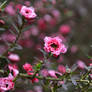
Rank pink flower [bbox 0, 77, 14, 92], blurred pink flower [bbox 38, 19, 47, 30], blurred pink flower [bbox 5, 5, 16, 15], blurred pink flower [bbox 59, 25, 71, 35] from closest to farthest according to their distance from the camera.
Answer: pink flower [bbox 0, 77, 14, 92] → blurred pink flower [bbox 5, 5, 16, 15] → blurred pink flower [bbox 38, 19, 47, 30] → blurred pink flower [bbox 59, 25, 71, 35]

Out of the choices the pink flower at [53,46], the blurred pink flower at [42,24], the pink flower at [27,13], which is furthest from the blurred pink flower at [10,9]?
the pink flower at [53,46]

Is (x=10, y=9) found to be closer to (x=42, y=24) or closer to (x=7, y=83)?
(x=42, y=24)

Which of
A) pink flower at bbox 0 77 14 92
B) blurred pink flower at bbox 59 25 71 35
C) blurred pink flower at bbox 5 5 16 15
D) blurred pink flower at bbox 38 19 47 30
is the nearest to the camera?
pink flower at bbox 0 77 14 92

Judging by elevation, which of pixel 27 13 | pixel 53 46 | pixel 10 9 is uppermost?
pixel 27 13

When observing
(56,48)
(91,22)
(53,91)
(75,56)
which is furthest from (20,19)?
(91,22)

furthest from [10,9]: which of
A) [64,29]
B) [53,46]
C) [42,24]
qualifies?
[53,46]

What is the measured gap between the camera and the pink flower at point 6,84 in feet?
3.65

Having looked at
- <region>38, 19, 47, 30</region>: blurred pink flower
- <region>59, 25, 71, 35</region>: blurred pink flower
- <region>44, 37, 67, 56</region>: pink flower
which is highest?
<region>44, 37, 67, 56</region>: pink flower

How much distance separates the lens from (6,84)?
3.73ft

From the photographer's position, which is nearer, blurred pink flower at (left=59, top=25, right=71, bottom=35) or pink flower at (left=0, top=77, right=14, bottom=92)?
pink flower at (left=0, top=77, right=14, bottom=92)

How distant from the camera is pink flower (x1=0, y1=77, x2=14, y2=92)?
1114 mm

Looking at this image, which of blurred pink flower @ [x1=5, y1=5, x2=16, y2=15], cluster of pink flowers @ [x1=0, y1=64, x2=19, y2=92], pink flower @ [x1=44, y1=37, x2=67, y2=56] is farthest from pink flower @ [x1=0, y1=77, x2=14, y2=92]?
blurred pink flower @ [x1=5, y1=5, x2=16, y2=15]

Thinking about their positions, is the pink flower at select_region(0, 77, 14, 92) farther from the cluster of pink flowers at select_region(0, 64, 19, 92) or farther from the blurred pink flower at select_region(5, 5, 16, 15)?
the blurred pink flower at select_region(5, 5, 16, 15)

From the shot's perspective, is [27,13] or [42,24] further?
[42,24]
